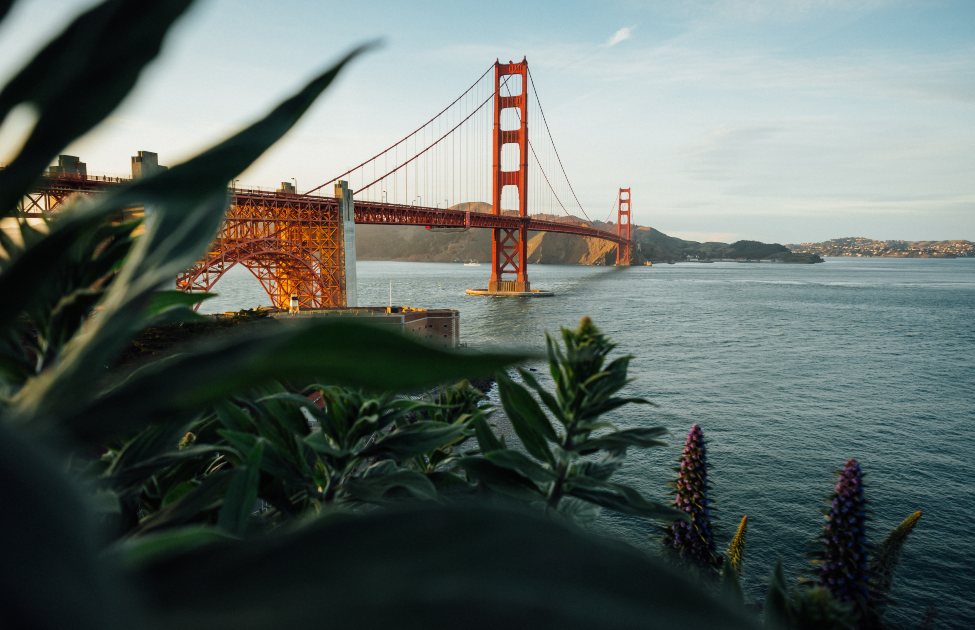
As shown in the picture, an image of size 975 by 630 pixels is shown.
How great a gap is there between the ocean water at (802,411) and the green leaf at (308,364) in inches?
44.0

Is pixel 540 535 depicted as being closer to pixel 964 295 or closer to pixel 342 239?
pixel 342 239

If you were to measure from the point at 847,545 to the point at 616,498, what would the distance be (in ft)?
1.75

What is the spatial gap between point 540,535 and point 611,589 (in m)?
0.03

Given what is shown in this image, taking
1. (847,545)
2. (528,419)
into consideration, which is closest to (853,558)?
(847,545)

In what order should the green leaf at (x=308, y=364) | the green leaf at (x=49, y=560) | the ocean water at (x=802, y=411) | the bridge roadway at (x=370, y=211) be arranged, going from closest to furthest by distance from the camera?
the green leaf at (x=49, y=560)
the green leaf at (x=308, y=364)
the ocean water at (x=802, y=411)
the bridge roadway at (x=370, y=211)

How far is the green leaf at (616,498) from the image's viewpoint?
0.97m

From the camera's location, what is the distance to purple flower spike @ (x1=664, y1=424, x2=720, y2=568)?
1.54 m

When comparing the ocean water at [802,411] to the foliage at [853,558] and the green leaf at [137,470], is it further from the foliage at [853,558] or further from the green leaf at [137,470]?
the green leaf at [137,470]

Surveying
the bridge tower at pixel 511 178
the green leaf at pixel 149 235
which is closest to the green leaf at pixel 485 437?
the green leaf at pixel 149 235

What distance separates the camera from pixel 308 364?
298 mm

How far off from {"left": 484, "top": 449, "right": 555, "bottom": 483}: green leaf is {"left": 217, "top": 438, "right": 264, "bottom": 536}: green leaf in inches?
15.0

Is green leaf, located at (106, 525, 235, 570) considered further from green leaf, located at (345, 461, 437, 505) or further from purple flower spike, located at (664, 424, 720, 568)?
purple flower spike, located at (664, 424, 720, 568)

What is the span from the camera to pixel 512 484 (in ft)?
3.32

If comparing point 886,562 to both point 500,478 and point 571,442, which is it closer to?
point 571,442
